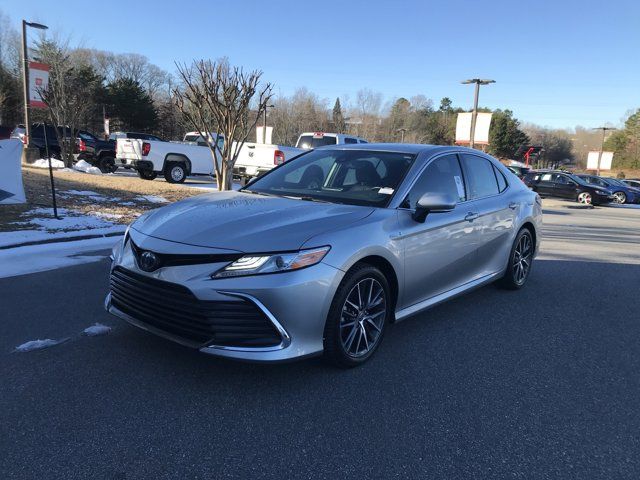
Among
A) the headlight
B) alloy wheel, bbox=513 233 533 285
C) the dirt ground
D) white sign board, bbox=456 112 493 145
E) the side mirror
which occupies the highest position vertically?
white sign board, bbox=456 112 493 145

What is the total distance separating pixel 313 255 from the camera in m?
3.01

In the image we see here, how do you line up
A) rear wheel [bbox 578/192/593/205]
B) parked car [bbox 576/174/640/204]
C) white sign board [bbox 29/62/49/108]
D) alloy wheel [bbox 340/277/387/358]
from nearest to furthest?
alloy wheel [bbox 340/277/387/358] < white sign board [bbox 29/62/49/108] < rear wheel [bbox 578/192/593/205] < parked car [bbox 576/174/640/204]

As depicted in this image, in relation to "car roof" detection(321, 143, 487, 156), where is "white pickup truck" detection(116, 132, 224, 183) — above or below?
below

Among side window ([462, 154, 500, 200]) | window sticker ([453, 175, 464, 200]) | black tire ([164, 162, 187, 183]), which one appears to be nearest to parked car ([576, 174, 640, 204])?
black tire ([164, 162, 187, 183])

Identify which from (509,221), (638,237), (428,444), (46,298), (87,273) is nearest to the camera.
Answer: (428,444)

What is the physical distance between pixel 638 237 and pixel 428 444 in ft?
Result: 43.0

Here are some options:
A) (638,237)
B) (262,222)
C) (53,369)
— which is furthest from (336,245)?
(638,237)

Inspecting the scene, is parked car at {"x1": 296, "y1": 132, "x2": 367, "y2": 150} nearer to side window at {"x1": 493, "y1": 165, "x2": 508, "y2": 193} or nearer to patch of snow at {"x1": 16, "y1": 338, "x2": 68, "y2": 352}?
side window at {"x1": 493, "y1": 165, "x2": 508, "y2": 193}

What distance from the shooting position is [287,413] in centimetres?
289

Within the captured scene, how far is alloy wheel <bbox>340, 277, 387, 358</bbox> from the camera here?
336cm

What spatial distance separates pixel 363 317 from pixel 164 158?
14.8 metres

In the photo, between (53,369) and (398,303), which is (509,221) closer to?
(398,303)

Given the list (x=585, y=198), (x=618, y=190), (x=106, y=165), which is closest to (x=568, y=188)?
(x=585, y=198)

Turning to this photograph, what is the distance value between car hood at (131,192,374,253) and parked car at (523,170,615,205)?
26.8 meters
